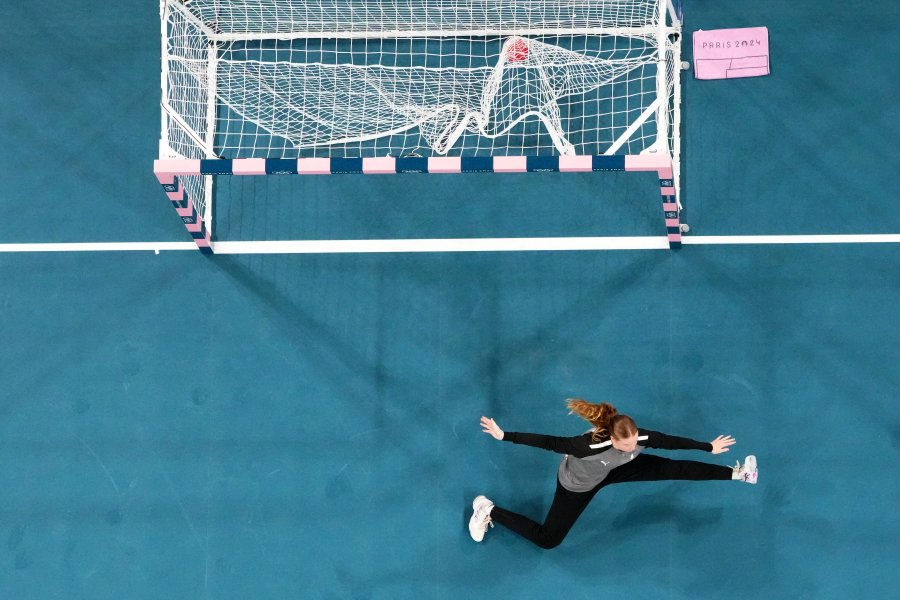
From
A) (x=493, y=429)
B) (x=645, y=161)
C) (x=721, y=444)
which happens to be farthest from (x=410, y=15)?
(x=721, y=444)

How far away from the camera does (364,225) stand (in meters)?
8.25

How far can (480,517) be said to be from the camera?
763 centimetres

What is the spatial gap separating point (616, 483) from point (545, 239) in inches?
75.7

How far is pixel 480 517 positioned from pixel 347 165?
8.91 ft

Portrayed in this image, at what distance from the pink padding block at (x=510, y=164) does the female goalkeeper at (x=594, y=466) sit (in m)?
1.55

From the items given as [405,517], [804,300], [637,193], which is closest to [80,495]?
[405,517]

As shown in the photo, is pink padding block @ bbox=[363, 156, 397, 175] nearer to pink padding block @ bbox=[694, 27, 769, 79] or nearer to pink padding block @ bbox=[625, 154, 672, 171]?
pink padding block @ bbox=[625, 154, 672, 171]

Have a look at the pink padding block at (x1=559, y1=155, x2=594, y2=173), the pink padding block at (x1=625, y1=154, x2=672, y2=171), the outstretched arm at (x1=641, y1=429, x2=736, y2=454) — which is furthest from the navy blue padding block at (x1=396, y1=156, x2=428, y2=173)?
the outstretched arm at (x1=641, y1=429, x2=736, y2=454)

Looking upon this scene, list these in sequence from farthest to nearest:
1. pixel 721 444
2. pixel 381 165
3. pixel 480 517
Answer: pixel 480 517
pixel 721 444
pixel 381 165

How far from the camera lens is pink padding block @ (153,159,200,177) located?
6.96m

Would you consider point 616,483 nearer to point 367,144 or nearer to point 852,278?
point 852,278

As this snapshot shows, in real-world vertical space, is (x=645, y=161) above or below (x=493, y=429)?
above

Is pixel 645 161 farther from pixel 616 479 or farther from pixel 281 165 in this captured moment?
pixel 281 165

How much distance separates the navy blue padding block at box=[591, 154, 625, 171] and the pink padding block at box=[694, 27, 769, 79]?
77.1 inches
